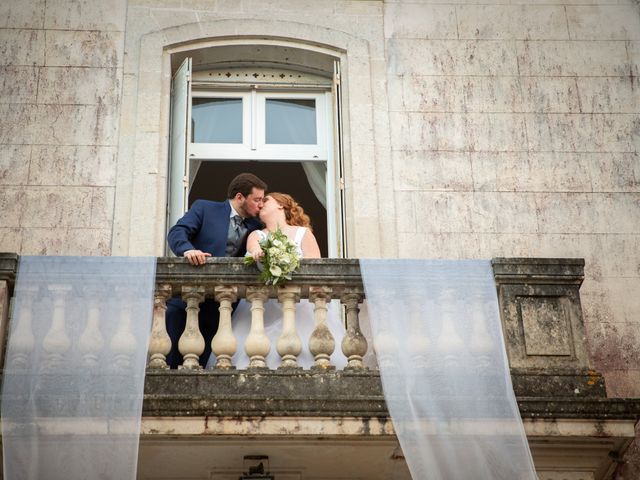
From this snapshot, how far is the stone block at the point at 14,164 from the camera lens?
31.6ft

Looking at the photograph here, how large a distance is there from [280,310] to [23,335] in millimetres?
1730

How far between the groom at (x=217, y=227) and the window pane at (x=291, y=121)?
1695 millimetres

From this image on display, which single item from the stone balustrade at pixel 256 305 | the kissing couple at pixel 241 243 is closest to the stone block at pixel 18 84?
the kissing couple at pixel 241 243

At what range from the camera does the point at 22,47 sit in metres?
10.2

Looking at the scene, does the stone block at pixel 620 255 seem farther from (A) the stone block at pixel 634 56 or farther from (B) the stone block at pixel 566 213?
(A) the stone block at pixel 634 56

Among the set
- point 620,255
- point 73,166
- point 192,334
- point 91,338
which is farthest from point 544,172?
point 91,338

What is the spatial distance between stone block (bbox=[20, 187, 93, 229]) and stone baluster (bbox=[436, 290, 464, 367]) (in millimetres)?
3190

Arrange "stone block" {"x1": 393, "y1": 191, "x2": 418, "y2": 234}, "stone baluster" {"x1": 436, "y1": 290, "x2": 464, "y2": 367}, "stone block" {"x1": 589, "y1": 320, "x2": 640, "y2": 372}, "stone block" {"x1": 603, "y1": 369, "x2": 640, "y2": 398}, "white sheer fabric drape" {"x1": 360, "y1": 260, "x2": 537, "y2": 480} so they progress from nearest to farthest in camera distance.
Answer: "white sheer fabric drape" {"x1": 360, "y1": 260, "x2": 537, "y2": 480} < "stone baluster" {"x1": 436, "y1": 290, "x2": 464, "y2": 367} < "stone block" {"x1": 603, "y1": 369, "x2": 640, "y2": 398} < "stone block" {"x1": 589, "y1": 320, "x2": 640, "y2": 372} < "stone block" {"x1": 393, "y1": 191, "x2": 418, "y2": 234}

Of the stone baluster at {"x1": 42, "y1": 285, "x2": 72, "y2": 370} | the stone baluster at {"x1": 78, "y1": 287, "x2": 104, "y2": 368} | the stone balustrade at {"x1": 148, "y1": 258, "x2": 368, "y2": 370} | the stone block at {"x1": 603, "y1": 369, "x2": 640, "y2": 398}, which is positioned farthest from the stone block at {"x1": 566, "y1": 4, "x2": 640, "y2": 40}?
the stone baluster at {"x1": 42, "y1": 285, "x2": 72, "y2": 370}

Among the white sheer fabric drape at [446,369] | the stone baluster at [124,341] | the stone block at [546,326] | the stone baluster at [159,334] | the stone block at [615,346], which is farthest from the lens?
the stone block at [615,346]

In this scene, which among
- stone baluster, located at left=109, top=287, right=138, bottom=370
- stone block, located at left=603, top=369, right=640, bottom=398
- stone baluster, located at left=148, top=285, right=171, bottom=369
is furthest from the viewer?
stone block, located at left=603, top=369, right=640, bottom=398

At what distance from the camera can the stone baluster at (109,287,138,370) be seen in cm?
738

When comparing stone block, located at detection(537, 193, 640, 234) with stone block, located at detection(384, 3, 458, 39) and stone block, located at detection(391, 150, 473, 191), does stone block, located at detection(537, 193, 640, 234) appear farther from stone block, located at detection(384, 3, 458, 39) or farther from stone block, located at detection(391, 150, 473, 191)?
stone block, located at detection(384, 3, 458, 39)

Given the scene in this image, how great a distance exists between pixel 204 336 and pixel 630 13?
5.24 m
